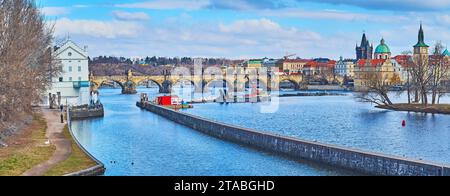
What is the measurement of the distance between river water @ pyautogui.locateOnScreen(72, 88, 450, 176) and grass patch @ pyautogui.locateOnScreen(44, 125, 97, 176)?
1.37 metres

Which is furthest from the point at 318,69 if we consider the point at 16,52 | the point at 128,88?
the point at 16,52

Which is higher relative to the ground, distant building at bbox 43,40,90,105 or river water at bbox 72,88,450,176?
distant building at bbox 43,40,90,105

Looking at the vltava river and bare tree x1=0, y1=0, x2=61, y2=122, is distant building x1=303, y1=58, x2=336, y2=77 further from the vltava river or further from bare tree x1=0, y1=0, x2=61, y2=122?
bare tree x1=0, y1=0, x2=61, y2=122

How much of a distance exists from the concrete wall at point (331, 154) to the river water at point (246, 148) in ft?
2.02

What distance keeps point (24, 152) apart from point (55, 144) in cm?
422

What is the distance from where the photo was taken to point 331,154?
28.8m

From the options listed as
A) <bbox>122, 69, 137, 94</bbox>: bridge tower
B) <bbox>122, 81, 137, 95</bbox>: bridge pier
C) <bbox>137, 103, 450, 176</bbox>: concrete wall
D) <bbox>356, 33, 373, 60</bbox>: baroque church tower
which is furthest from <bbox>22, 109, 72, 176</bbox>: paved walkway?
<bbox>356, 33, 373, 60</bbox>: baroque church tower

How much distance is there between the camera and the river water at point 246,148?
98.0 ft

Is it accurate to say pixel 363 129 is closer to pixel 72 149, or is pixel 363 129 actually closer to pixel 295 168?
pixel 295 168

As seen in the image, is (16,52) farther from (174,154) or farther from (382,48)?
(382,48)

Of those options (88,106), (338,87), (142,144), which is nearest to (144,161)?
(142,144)

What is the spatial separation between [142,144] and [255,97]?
181 ft

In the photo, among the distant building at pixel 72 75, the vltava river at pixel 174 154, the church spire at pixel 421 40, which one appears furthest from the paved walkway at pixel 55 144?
the church spire at pixel 421 40

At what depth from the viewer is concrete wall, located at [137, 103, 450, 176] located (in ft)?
76.2
